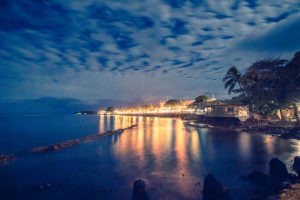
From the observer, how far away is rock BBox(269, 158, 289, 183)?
16172 millimetres

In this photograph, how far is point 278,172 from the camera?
16.8 m

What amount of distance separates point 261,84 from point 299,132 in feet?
59.1

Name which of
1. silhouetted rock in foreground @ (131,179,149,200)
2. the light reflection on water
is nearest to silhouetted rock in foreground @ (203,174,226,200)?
the light reflection on water

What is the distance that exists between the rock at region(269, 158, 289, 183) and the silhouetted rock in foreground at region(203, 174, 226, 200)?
528 cm

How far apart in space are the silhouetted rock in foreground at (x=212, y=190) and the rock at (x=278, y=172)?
5284 mm

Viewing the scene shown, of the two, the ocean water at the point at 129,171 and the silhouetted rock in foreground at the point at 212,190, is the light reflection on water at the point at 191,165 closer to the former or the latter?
the ocean water at the point at 129,171

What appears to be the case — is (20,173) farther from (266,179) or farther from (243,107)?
(243,107)

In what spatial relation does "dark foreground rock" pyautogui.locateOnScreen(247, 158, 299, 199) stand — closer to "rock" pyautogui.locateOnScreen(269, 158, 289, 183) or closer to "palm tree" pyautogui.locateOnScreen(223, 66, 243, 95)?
"rock" pyautogui.locateOnScreen(269, 158, 289, 183)

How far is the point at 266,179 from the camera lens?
52.9 feet

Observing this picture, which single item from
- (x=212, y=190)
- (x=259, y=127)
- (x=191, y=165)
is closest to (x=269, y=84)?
(x=259, y=127)

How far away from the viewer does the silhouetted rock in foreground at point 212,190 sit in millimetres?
13312

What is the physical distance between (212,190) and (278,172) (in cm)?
657

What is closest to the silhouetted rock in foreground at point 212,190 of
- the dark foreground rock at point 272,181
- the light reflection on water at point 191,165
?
the light reflection on water at point 191,165

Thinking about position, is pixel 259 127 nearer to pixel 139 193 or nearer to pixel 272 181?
pixel 272 181
